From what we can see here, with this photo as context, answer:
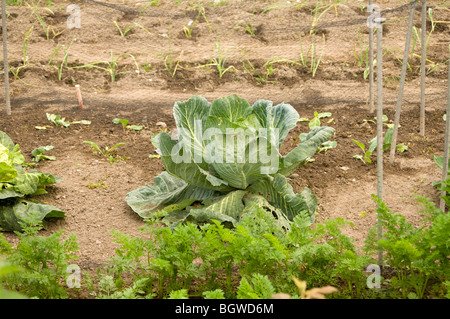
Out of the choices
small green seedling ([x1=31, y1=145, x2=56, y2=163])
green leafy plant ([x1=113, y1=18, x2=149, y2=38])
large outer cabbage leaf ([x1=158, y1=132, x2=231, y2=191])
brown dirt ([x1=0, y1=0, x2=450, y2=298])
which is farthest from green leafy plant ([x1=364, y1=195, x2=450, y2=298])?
green leafy plant ([x1=113, y1=18, x2=149, y2=38])

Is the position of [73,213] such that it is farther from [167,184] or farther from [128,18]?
[128,18]

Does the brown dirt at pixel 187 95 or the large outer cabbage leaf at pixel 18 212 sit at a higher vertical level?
the brown dirt at pixel 187 95

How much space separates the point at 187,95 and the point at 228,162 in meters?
2.06

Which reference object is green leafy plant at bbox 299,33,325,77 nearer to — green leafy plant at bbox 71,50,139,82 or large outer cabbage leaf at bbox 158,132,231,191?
green leafy plant at bbox 71,50,139,82

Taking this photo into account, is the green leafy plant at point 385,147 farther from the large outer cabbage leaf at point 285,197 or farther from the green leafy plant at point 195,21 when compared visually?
the green leafy plant at point 195,21

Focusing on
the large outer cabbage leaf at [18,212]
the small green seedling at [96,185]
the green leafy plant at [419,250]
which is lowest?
the large outer cabbage leaf at [18,212]

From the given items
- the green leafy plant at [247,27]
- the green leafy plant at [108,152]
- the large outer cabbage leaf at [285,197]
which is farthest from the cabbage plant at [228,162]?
the green leafy plant at [247,27]

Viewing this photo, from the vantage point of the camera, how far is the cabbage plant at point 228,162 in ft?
9.20

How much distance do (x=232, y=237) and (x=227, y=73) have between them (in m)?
3.22

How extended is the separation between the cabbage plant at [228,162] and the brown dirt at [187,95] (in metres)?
0.25

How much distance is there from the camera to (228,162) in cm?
280

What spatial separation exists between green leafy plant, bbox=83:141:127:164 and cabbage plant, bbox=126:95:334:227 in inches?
23.6

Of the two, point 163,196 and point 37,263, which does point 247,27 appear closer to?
point 163,196
